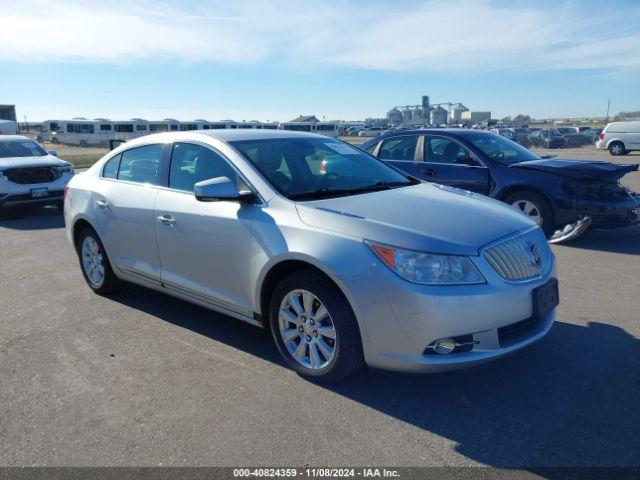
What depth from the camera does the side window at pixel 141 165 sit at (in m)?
4.76

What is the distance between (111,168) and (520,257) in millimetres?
3923

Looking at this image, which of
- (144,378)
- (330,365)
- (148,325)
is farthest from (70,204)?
(330,365)

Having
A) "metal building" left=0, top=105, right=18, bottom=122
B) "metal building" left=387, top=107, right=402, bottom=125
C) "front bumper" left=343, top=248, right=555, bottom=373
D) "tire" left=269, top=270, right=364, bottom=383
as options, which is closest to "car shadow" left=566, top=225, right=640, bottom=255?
"front bumper" left=343, top=248, right=555, bottom=373

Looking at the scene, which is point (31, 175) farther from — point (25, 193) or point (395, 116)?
point (395, 116)

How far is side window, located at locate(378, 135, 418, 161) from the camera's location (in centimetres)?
871

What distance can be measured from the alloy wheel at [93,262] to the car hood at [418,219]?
2735mm

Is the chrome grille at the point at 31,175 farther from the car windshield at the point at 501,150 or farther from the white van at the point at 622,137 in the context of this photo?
the white van at the point at 622,137

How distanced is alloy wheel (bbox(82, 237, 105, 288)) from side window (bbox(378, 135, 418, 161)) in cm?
504

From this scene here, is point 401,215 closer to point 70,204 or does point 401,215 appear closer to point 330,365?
point 330,365

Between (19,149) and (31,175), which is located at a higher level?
(19,149)

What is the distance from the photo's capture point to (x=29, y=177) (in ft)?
35.6

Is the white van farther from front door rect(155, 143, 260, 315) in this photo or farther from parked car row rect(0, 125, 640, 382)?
front door rect(155, 143, 260, 315)

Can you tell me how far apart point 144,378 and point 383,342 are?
172 cm

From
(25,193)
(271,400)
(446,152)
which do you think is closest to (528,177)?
(446,152)
